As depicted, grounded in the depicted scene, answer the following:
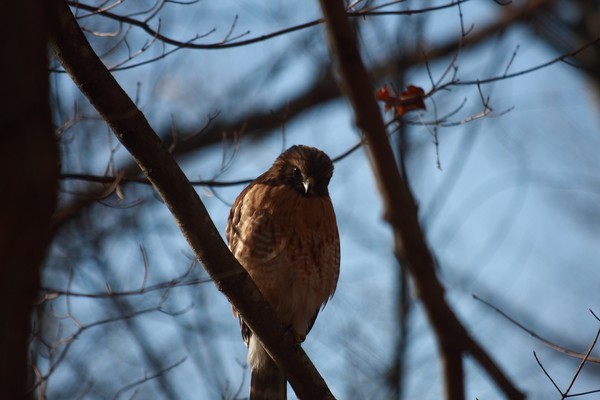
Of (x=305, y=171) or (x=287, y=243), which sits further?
(x=305, y=171)

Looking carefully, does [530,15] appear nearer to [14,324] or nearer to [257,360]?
[257,360]

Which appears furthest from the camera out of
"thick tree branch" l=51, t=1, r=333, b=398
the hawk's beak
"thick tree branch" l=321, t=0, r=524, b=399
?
the hawk's beak

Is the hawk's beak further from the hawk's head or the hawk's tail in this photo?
the hawk's tail

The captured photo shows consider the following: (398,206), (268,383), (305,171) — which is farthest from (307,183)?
(268,383)

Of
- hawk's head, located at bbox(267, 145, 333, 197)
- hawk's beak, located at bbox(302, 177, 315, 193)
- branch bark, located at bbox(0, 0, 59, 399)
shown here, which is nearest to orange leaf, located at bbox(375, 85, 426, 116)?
hawk's head, located at bbox(267, 145, 333, 197)

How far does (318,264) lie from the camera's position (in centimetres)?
501

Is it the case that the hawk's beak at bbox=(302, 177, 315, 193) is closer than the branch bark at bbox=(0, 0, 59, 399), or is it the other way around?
the branch bark at bbox=(0, 0, 59, 399)

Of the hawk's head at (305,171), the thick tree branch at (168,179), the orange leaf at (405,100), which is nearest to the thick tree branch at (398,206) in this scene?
the orange leaf at (405,100)

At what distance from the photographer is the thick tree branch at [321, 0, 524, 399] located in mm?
4664

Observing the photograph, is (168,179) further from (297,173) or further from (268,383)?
(268,383)

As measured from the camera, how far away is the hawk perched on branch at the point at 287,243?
4.88 metres

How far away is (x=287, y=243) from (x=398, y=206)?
72 cm

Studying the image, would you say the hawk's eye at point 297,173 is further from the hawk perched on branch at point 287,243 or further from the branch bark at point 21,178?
the branch bark at point 21,178

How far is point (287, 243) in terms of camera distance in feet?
16.0
